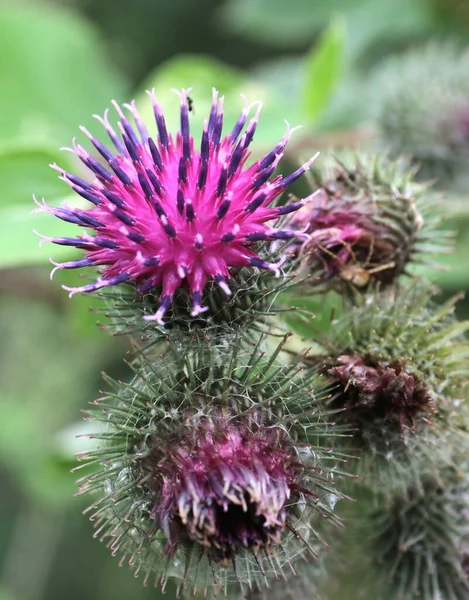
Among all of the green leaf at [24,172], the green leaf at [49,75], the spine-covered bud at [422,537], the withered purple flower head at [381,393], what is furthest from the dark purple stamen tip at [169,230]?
the green leaf at [49,75]

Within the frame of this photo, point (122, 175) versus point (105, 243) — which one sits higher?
point (122, 175)

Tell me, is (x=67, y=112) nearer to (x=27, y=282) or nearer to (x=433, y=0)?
(x=27, y=282)

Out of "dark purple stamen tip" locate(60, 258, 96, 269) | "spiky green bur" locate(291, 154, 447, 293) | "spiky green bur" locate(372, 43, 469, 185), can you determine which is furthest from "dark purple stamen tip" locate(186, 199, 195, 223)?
"spiky green bur" locate(372, 43, 469, 185)

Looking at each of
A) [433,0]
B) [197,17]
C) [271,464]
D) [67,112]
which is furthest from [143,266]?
[197,17]

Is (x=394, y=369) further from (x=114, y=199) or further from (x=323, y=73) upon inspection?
(x=323, y=73)

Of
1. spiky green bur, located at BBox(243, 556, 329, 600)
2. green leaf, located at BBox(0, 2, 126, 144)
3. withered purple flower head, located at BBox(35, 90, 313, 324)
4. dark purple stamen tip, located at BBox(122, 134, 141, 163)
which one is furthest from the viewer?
green leaf, located at BBox(0, 2, 126, 144)

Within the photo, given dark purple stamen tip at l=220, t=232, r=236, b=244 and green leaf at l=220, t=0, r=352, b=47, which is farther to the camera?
green leaf at l=220, t=0, r=352, b=47

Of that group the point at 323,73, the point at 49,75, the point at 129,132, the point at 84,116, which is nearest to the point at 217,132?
the point at 129,132

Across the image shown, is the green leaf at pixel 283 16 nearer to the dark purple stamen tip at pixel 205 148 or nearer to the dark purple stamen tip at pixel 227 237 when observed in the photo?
the dark purple stamen tip at pixel 205 148

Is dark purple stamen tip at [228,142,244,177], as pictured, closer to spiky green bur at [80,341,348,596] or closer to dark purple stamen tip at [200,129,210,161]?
dark purple stamen tip at [200,129,210,161]
